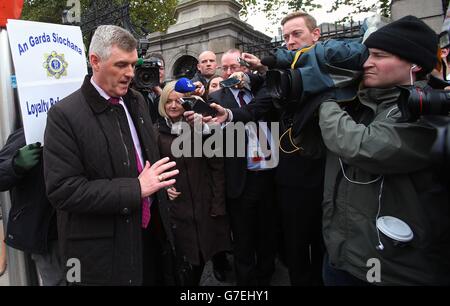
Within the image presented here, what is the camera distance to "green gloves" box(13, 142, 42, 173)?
6.13 ft

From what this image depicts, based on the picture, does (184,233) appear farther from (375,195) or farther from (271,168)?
(375,195)

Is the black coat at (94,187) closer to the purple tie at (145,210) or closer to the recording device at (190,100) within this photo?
the purple tie at (145,210)

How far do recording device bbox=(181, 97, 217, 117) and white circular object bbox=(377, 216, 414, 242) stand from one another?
Result: 1334mm

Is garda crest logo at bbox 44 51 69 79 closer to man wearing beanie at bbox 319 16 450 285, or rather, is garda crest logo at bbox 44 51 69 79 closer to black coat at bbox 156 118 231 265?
black coat at bbox 156 118 231 265

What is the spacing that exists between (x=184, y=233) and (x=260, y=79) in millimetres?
1472

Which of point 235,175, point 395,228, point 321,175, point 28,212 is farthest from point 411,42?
point 28,212

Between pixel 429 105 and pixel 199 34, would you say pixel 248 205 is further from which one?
pixel 199 34

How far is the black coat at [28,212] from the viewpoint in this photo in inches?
78.7

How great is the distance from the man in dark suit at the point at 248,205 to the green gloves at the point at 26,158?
1378 mm

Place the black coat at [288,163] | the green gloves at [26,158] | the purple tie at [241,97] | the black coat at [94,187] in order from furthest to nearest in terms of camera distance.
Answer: the purple tie at [241,97]
the black coat at [288,163]
the green gloves at [26,158]
the black coat at [94,187]

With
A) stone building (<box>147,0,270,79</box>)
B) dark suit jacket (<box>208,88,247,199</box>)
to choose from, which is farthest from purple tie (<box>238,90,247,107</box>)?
stone building (<box>147,0,270,79</box>)

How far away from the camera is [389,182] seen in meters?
1.57

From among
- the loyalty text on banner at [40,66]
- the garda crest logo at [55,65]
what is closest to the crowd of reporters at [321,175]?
the loyalty text on banner at [40,66]
